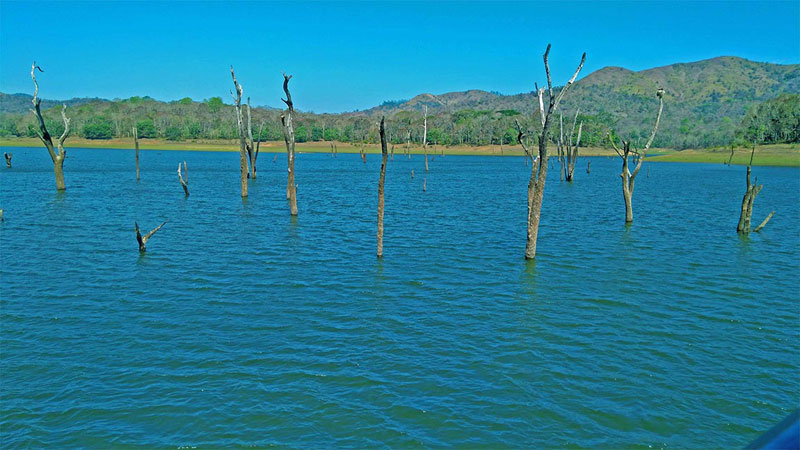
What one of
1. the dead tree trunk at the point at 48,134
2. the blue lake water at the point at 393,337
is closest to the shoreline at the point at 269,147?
the dead tree trunk at the point at 48,134

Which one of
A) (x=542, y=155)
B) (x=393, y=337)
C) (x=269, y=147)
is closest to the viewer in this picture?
(x=393, y=337)

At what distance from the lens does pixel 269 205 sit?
4122 centimetres

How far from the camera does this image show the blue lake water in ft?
34.0

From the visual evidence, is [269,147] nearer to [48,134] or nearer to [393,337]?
[48,134]

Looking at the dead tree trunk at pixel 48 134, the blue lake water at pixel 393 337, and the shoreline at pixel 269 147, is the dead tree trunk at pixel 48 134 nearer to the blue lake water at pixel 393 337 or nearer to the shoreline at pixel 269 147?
the blue lake water at pixel 393 337

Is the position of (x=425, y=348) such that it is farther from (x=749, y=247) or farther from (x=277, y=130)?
(x=277, y=130)

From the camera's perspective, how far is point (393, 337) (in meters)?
14.5

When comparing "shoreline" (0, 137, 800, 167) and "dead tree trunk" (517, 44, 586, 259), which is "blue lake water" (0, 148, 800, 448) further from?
"shoreline" (0, 137, 800, 167)

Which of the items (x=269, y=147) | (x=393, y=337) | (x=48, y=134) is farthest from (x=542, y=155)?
(x=269, y=147)

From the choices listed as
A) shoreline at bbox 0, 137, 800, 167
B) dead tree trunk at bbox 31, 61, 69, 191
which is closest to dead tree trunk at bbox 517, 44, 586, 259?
dead tree trunk at bbox 31, 61, 69, 191

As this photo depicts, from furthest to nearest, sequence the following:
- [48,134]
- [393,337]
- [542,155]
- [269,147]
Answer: [269,147] < [48,134] < [542,155] < [393,337]

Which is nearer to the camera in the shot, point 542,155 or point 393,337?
point 393,337

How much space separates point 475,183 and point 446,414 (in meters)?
58.2

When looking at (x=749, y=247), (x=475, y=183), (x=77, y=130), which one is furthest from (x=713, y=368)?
(x=77, y=130)
